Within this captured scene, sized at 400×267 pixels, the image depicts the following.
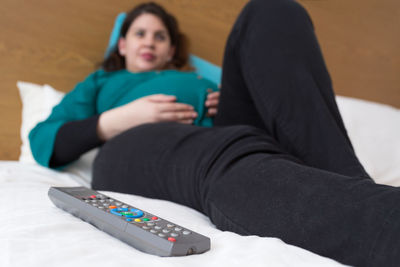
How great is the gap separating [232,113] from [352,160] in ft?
0.94

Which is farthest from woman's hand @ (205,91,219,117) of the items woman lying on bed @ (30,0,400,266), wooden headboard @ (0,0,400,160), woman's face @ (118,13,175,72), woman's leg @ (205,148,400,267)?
wooden headboard @ (0,0,400,160)

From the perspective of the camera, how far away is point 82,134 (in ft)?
2.74

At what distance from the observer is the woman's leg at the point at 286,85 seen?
1.90ft

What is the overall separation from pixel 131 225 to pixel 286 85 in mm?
375

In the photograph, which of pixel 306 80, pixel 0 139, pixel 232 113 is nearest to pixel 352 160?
pixel 306 80

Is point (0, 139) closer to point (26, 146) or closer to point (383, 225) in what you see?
point (26, 146)

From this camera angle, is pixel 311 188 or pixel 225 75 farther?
pixel 225 75

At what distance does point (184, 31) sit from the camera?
1438 mm

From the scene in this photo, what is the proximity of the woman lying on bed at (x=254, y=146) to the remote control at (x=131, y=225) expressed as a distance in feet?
0.35

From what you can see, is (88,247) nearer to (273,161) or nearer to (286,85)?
(273,161)

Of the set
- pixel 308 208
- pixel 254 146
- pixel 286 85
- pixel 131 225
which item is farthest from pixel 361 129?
pixel 131 225

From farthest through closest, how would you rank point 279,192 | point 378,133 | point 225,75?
point 378,133 → point 225,75 → point 279,192

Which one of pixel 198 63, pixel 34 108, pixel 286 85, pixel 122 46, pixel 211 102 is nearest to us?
pixel 286 85

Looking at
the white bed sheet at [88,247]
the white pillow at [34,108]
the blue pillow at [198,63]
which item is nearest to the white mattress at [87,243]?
the white bed sheet at [88,247]
